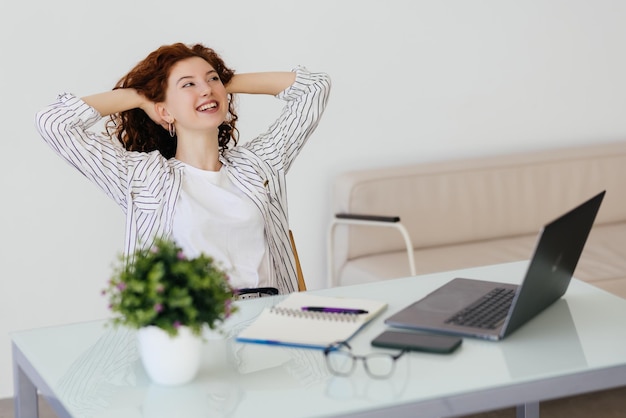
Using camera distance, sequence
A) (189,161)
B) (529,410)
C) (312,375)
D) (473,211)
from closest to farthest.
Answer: (312,375) → (529,410) → (189,161) → (473,211)

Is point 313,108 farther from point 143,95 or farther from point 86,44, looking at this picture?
point 86,44

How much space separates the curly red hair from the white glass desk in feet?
2.79

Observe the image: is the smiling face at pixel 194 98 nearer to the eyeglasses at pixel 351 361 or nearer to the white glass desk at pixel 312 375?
the white glass desk at pixel 312 375

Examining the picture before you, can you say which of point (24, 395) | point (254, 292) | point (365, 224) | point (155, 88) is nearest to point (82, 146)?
point (155, 88)

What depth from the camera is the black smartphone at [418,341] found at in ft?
6.50

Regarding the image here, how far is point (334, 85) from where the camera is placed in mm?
4074

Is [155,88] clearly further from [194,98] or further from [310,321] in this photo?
[310,321]

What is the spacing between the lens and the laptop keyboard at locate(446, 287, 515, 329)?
2.10 meters

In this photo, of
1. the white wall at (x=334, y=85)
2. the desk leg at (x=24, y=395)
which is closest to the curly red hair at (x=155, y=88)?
the white wall at (x=334, y=85)

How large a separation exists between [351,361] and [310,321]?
195 millimetres

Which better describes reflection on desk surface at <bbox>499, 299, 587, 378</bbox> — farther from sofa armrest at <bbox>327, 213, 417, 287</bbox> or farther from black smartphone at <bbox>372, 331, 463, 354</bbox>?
sofa armrest at <bbox>327, 213, 417, 287</bbox>

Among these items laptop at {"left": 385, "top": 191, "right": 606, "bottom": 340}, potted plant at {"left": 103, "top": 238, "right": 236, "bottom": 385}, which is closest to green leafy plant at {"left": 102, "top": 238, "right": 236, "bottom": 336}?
potted plant at {"left": 103, "top": 238, "right": 236, "bottom": 385}

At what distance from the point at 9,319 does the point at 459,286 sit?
2.01 metres

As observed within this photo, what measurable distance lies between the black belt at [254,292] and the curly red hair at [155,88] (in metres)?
0.55
